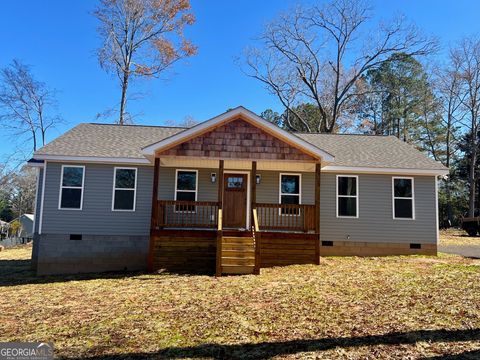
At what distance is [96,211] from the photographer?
12.0 metres

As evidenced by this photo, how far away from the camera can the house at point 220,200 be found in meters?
10.7

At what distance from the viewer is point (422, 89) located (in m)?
33.2

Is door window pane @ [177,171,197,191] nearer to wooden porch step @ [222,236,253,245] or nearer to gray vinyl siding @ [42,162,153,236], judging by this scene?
gray vinyl siding @ [42,162,153,236]

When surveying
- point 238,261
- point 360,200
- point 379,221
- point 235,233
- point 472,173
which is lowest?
point 238,261

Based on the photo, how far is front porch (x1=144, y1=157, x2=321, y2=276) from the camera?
10055 millimetres

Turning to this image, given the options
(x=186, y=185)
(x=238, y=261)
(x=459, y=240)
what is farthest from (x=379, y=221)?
(x=459, y=240)

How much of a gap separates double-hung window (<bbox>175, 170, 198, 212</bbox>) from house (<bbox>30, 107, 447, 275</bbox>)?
35 mm

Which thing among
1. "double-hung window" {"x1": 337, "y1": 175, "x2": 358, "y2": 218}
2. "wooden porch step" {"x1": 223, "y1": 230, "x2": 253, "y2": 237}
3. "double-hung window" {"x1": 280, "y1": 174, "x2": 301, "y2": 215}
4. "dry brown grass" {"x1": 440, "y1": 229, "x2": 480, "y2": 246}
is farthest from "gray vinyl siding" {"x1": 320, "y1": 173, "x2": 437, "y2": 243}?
"dry brown grass" {"x1": 440, "y1": 229, "x2": 480, "y2": 246}

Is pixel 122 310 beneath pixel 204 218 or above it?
beneath

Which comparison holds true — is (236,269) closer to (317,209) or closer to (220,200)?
(220,200)

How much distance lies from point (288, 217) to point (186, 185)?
366 cm

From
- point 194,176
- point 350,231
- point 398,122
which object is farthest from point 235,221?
point 398,122

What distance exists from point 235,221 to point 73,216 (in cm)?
528

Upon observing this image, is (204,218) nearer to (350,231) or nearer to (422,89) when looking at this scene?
(350,231)
